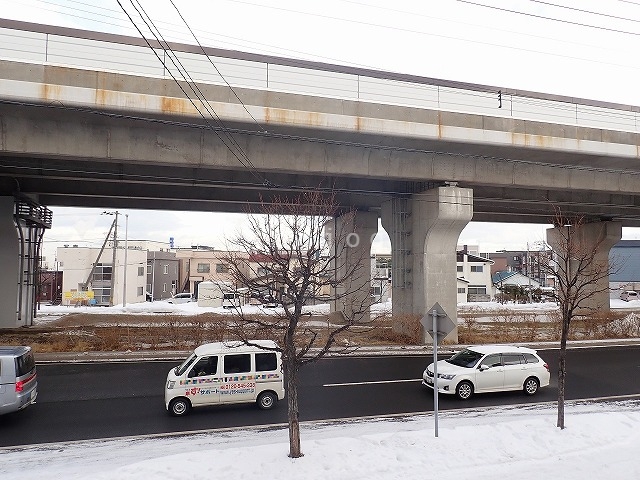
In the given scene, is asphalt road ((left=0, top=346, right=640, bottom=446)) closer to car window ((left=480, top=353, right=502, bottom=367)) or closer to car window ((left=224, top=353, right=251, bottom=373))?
car window ((left=480, top=353, right=502, bottom=367))

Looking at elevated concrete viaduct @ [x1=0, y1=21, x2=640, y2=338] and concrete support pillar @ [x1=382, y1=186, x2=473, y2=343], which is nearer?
elevated concrete viaduct @ [x1=0, y1=21, x2=640, y2=338]

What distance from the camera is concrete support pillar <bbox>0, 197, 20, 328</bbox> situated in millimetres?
26344

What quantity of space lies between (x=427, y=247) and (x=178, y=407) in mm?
14737

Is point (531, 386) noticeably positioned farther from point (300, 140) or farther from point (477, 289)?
point (477, 289)

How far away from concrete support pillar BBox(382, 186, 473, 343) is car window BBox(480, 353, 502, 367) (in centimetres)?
860

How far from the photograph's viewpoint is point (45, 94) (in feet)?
49.0

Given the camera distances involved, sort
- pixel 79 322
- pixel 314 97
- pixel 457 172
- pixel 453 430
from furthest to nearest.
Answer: pixel 79 322 → pixel 457 172 → pixel 314 97 → pixel 453 430

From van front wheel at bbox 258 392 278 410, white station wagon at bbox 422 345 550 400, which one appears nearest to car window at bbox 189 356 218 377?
van front wheel at bbox 258 392 278 410

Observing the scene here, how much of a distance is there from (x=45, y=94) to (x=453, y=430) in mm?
14983

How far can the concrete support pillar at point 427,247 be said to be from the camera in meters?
22.3

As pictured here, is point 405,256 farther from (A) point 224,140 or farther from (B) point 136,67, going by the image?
(B) point 136,67

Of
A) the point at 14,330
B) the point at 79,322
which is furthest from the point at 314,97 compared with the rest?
the point at 79,322

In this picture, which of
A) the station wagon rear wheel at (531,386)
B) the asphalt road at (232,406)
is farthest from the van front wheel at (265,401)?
the station wagon rear wheel at (531,386)

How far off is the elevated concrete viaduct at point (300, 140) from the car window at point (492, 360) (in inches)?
343
